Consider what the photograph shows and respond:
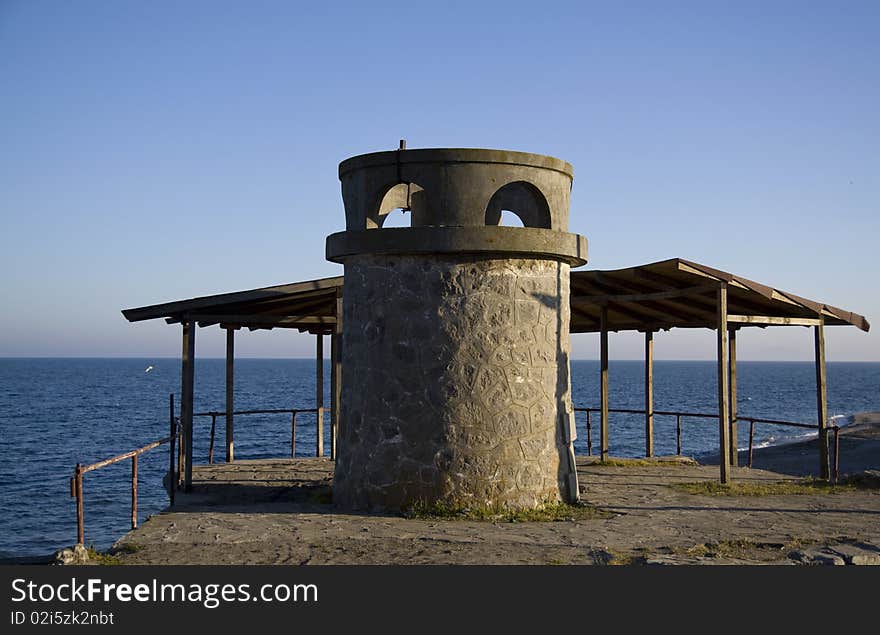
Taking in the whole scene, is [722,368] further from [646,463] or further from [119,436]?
[119,436]

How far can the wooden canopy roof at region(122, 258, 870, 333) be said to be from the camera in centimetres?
1392

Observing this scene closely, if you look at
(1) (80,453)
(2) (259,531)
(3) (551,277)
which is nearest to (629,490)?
(3) (551,277)

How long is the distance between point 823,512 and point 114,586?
8.85 meters

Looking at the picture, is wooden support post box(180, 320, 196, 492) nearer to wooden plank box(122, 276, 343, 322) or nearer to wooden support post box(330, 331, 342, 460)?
wooden plank box(122, 276, 343, 322)

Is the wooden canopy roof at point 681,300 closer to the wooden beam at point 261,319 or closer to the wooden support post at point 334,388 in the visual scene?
the wooden support post at point 334,388

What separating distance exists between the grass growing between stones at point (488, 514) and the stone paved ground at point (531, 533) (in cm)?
20

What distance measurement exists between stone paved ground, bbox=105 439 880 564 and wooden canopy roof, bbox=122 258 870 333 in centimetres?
281

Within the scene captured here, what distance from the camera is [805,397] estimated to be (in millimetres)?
93438

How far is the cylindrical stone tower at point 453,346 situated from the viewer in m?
11.5

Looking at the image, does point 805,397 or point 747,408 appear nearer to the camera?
point 747,408

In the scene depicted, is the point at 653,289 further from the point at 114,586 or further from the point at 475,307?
the point at 114,586

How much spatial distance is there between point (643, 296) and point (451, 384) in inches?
221

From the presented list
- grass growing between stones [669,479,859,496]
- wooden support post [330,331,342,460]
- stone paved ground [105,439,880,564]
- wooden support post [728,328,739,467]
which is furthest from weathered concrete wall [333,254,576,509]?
wooden support post [728,328,739,467]

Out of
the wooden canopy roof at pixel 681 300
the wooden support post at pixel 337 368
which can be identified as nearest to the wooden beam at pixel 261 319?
the wooden support post at pixel 337 368
